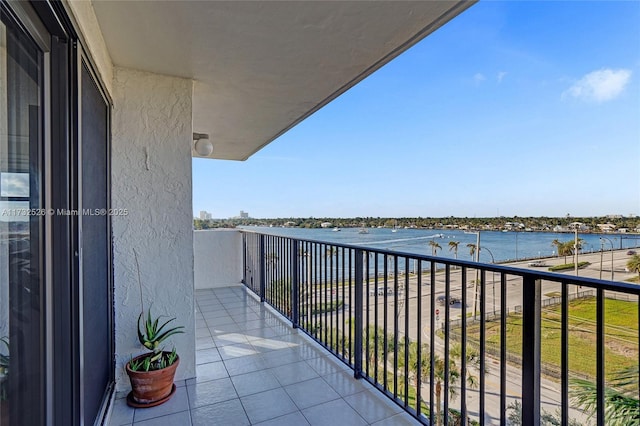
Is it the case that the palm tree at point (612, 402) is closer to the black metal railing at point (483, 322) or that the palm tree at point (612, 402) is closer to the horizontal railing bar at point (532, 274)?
the black metal railing at point (483, 322)

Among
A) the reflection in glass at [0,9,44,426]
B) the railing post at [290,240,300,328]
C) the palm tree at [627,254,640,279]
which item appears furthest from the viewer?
the railing post at [290,240,300,328]

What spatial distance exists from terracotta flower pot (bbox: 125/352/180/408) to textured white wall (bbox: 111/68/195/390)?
0.22 metres

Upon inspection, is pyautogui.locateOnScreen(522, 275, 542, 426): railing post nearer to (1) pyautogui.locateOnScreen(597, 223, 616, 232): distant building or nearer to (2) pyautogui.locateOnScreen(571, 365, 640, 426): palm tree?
(2) pyautogui.locateOnScreen(571, 365, 640, 426): palm tree

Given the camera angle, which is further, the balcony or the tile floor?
the tile floor

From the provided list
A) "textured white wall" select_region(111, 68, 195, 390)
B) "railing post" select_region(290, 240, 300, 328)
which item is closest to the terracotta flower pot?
"textured white wall" select_region(111, 68, 195, 390)

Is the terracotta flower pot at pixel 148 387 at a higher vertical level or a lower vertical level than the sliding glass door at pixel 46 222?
lower

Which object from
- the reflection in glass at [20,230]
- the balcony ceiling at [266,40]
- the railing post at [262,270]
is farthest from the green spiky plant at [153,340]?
the railing post at [262,270]

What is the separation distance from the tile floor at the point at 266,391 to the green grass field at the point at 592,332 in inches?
37.3

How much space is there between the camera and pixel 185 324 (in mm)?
2416

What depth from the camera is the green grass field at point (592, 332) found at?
3.47 ft

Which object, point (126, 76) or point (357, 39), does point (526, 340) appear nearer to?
point (357, 39)

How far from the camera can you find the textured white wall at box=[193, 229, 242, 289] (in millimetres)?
5379

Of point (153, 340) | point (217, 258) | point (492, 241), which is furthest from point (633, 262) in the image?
point (217, 258)

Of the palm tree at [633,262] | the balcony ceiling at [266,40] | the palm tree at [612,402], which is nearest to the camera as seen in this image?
the palm tree at [612,402]
